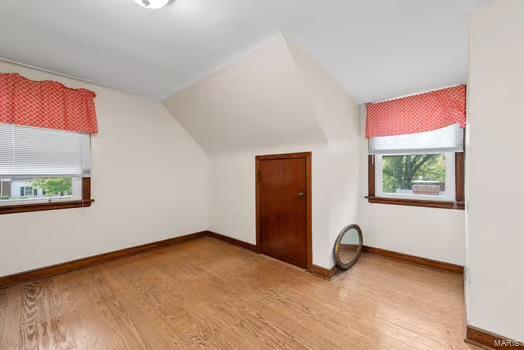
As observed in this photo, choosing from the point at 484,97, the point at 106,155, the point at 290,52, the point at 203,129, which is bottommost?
the point at 106,155

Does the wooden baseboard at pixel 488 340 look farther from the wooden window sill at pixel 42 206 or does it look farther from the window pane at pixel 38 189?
the window pane at pixel 38 189

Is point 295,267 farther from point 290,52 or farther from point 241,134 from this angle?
point 290,52

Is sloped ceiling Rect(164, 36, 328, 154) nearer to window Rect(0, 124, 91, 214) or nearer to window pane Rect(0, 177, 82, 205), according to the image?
window Rect(0, 124, 91, 214)

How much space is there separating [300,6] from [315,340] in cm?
230

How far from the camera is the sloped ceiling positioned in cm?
210

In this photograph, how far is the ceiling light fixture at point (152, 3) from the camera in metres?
1.45

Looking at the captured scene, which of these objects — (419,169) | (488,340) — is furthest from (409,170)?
(488,340)

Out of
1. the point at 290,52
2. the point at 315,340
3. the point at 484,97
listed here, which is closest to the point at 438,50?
the point at 484,97

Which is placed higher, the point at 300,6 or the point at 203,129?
the point at 300,6

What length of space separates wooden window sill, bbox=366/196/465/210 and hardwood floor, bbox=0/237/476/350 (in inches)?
29.5

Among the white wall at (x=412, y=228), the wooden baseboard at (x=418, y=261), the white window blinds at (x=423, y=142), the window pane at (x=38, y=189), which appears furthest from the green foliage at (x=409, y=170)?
the window pane at (x=38, y=189)

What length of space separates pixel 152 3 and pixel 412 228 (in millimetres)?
3415

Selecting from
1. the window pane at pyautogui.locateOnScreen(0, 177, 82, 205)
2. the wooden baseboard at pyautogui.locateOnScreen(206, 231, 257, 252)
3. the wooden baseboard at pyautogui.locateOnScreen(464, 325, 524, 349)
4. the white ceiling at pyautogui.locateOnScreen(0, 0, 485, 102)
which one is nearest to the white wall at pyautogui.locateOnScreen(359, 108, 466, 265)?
the white ceiling at pyautogui.locateOnScreen(0, 0, 485, 102)

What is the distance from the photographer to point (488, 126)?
4.71 ft
